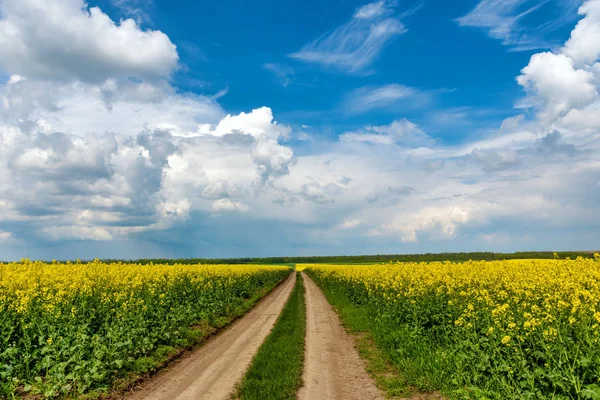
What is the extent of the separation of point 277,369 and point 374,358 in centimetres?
360

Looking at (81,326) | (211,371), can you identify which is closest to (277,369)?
(211,371)

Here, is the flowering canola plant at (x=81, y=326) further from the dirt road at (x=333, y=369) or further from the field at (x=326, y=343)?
the dirt road at (x=333, y=369)

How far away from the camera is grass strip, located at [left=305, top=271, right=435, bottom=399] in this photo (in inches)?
411

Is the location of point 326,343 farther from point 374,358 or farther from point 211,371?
point 211,371

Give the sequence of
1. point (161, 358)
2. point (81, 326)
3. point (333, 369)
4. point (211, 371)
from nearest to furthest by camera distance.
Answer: point (81, 326), point (211, 371), point (333, 369), point (161, 358)

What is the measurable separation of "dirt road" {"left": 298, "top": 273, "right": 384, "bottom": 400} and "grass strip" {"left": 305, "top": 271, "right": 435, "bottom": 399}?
0.25 meters

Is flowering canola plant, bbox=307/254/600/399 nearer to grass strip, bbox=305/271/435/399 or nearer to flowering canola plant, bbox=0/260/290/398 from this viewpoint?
grass strip, bbox=305/271/435/399

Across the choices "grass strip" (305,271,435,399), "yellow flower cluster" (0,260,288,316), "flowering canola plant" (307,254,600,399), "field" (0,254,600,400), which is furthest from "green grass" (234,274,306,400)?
"yellow flower cluster" (0,260,288,316)

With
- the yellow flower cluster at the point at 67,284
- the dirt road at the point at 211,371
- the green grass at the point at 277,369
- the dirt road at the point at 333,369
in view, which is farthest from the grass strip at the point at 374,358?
the yellow flower cluster at the point at 67,284

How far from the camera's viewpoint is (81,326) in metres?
12.3

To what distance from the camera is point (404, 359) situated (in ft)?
40.1

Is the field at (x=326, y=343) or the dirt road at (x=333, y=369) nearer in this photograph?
the field at (x=326, y=343)

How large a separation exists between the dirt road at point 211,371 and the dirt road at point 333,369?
203 cm

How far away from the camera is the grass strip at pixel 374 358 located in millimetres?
10445
